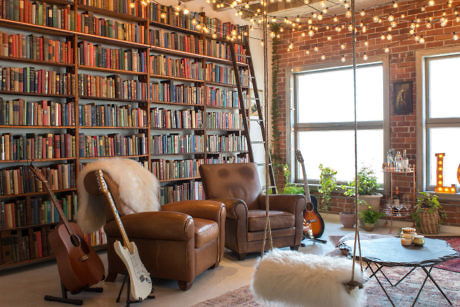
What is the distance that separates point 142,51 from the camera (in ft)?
17.4

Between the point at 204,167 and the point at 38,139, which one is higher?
the point at 38,139

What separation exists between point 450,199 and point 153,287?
3938 mm

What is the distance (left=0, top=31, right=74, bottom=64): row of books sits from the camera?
4.11m

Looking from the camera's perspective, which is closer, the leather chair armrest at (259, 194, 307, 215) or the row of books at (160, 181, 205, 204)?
the leather chair armrest at (259, 194, 307, 215)

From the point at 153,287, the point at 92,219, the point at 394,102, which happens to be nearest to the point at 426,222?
the point at 394,102

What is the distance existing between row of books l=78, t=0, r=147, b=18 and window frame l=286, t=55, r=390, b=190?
280 cm

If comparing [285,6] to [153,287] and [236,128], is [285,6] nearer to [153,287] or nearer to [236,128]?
[236,128]

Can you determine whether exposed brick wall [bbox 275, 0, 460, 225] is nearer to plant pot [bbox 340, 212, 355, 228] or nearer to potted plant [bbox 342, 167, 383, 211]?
potted plant [bbox 342, 167, 383, 211]

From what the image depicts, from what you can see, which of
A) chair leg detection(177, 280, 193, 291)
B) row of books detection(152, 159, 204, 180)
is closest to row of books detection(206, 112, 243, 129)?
row of books detection(152, 159, 204, 180)

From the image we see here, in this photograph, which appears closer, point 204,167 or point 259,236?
point 259,236

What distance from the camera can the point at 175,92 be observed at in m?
5.62

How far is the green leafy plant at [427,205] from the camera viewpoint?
18.0ft

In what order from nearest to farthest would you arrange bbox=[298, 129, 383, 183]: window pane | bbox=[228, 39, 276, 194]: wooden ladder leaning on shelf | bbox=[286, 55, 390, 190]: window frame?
bbox=[286, 55, 390, 190]: window frame → bbox=[228, 39, 276, 194]: wooden ladder leaning on shelf → bbox=[298, 129, 383, 183]: window pane

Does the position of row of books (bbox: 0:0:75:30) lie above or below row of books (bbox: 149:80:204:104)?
above
